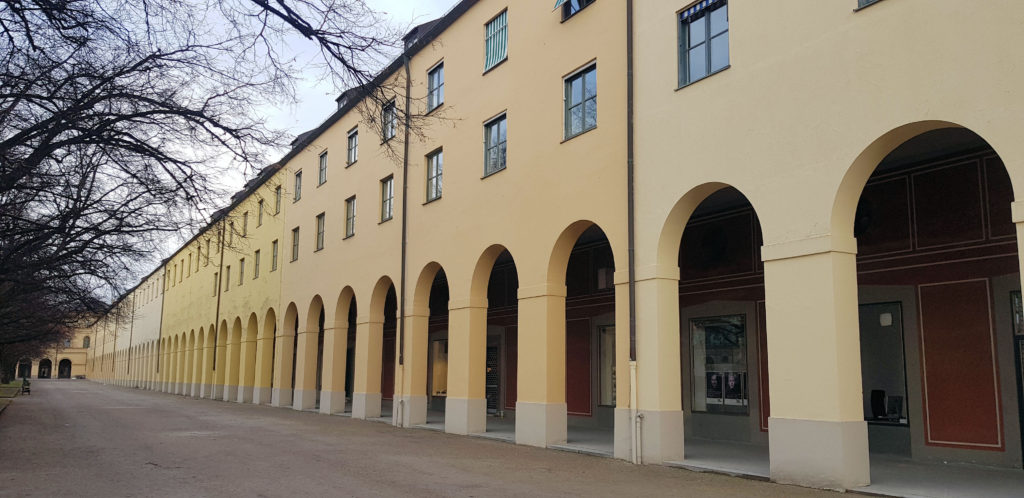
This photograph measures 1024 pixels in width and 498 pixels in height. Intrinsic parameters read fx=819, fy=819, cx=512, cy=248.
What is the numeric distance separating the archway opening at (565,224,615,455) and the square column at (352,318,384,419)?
217 inches

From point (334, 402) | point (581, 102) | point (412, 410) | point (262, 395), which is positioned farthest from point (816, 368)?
point (262, 395)

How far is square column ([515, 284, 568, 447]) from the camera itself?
1445 centimetres

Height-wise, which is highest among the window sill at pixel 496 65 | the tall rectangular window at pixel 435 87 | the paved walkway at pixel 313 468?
the tall rectangular window at pixel 435 87

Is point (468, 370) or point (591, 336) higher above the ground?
point (591, 336)

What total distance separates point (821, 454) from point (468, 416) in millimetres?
8911

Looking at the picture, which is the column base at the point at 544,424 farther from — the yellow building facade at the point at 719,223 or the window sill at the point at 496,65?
the window sill at the point at 496,65

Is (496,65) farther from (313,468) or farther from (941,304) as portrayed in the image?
(941,304)

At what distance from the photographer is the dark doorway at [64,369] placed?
119 m

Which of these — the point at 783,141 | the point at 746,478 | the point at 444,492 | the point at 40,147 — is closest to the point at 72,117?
the point at 40,147

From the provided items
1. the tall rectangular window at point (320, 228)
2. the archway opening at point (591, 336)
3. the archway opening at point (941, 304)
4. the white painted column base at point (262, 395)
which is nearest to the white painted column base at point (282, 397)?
the white painted column base at point (262, 395)

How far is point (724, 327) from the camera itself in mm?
16094

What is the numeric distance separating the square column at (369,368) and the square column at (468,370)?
5.18 m

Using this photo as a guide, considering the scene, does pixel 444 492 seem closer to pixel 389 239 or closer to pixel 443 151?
pixel 443 151

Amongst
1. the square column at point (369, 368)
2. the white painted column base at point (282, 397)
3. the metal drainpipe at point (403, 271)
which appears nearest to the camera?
the metal drainpipe at point (403, 271)
